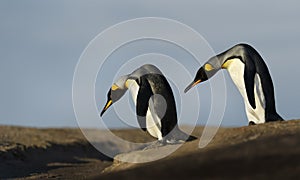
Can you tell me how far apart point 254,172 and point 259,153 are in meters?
0.95

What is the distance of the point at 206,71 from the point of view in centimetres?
1947

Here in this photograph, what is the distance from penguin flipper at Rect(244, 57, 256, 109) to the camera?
18.2 meters

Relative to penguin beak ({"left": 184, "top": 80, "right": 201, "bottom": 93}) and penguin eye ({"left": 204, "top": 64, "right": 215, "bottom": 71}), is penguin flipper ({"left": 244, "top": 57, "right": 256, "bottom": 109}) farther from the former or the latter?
penguin beak ({"left": 184, "top": 80, "right": 201, "bottom": 93})

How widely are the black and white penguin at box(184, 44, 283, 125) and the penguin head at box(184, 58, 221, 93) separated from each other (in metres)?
0.63

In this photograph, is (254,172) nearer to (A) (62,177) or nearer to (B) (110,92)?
(B) (110,92)

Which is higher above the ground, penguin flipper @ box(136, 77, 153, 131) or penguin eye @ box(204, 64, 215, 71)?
penguin eye @ box(204, 64, 215, 71)

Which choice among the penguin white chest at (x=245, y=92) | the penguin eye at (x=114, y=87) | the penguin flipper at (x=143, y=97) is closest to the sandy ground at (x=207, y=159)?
the penguin white chest at (x=245, y=92)

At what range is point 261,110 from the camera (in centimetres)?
1825

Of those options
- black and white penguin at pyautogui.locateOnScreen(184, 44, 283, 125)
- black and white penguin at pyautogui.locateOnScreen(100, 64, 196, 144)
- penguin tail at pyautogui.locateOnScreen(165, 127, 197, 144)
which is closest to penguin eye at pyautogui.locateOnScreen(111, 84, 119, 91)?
black and white penguin at pyautogui.locateOnScreen(100, 64, 196, 144)

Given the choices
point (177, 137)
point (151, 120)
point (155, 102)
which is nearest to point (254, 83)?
point (177, 137)

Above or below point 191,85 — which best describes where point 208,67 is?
above

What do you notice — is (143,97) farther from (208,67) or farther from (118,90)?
(208,67)

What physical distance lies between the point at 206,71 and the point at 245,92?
1.39 metres

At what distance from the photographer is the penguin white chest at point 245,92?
59.8 ft
